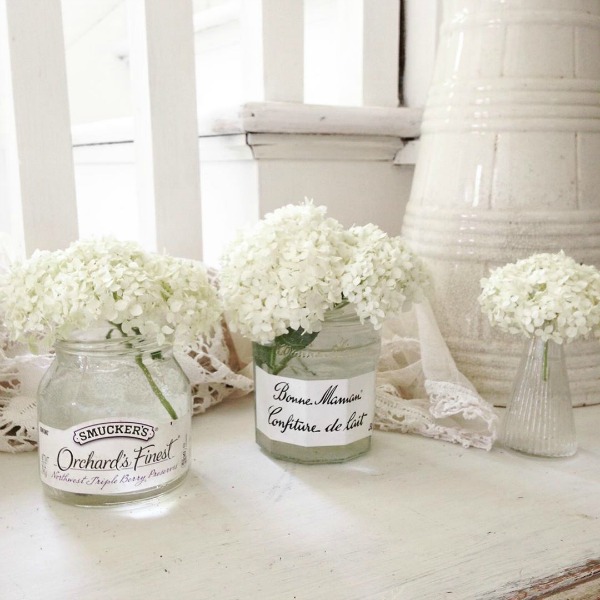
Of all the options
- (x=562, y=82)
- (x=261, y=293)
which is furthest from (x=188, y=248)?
(x=562, y=82)

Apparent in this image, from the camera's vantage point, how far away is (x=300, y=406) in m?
0.58

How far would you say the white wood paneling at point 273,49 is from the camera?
2.69 feet

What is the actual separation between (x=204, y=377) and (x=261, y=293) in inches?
7.2

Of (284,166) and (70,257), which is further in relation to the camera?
(284,166)

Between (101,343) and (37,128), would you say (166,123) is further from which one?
(101,343)

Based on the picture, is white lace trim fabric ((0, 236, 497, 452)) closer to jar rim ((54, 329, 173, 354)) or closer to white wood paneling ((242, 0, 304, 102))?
jar rim ((54, 329, 173, 354))

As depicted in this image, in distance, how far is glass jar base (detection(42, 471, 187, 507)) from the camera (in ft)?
1.70

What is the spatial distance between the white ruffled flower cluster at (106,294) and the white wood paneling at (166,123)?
28 cm

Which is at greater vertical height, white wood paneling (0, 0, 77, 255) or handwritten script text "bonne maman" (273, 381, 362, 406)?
white wood paneling (0, 0, 77, 255)

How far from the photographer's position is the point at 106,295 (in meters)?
0.47

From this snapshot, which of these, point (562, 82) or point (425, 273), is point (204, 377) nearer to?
point (425, 273)

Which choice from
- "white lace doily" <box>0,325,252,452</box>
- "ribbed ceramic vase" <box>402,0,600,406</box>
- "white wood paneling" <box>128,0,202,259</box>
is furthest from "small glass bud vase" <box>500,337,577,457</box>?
"white wood paneling" <box>128,0,202,259</box>

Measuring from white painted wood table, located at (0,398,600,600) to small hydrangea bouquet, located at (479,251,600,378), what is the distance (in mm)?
122

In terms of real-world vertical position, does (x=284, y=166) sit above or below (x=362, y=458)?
above
